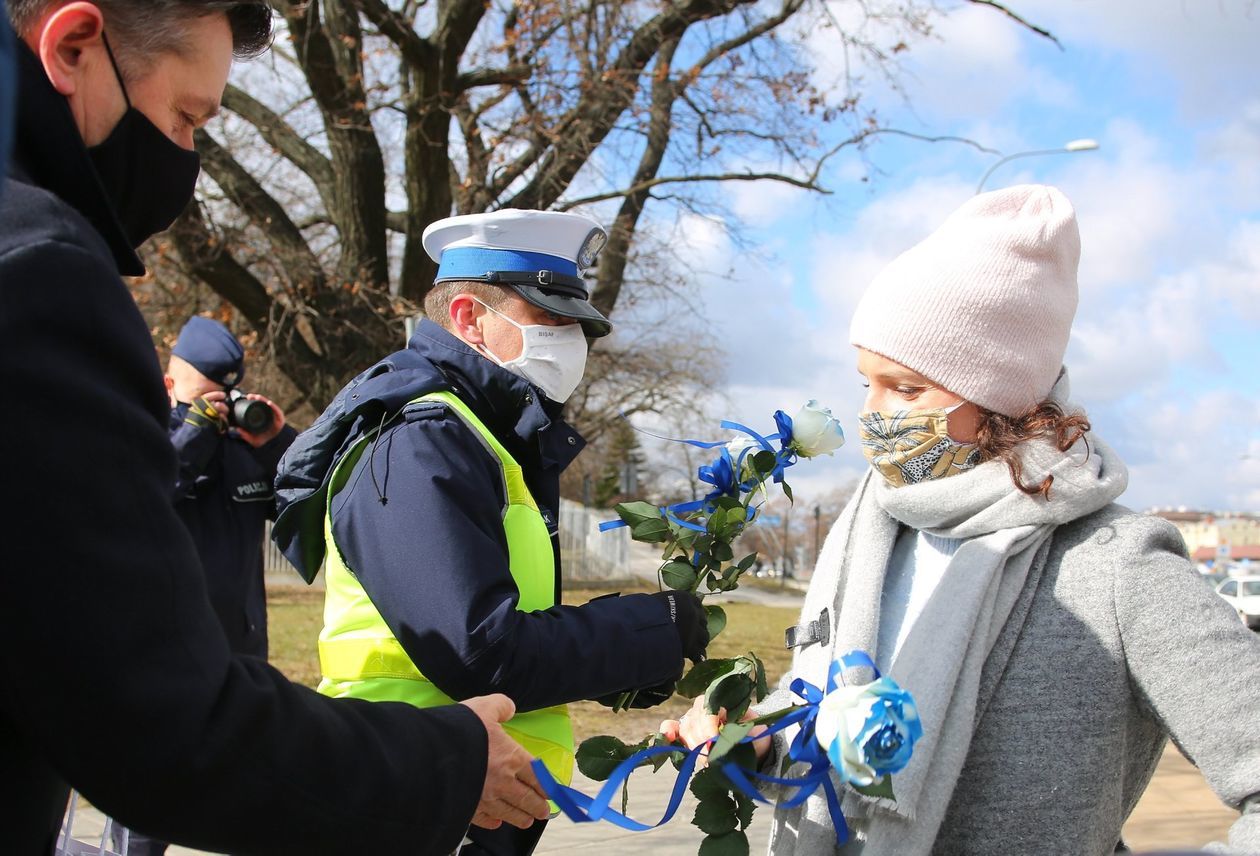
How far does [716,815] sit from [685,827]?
11.9 feet

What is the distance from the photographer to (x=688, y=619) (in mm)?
2293

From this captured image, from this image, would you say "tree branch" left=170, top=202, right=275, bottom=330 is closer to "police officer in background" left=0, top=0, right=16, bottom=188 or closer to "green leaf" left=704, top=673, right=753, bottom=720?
"green leaf" left=704, top=673, right=753, bottom=720

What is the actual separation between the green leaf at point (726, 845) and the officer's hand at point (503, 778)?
0.30 m

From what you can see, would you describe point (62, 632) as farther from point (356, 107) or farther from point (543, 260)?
point (356, 107)

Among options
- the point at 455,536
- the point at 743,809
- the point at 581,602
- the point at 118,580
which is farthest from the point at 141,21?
the point at 581,602

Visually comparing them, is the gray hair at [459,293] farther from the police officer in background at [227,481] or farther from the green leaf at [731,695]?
the police officer in background at [227,481]

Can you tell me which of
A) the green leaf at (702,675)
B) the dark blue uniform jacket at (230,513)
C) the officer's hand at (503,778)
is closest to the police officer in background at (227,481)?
the dark blue uniform jacket at (230,513)

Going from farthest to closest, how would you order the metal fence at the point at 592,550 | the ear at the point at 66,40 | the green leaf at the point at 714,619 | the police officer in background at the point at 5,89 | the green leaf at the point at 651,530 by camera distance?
the metal fence at the point at 592,550, the green leaf at the point at 714,619, the green leaf at the point at 651,530, the ear at the point at 66,40, the police officer in background at the point at 5,89

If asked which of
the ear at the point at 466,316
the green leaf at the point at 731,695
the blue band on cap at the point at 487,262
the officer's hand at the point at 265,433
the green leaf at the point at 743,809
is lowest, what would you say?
the officer's hand at the point at 265,433

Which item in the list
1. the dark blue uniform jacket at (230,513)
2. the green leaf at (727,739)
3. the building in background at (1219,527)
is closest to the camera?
the green leaf at (727,739)

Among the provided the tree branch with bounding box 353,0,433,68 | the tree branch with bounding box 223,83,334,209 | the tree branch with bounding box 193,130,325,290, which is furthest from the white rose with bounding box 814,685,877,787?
the tree branch with bounding box 223,83,334,209

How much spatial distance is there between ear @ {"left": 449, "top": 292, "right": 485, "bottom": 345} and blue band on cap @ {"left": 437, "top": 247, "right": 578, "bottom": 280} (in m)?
0.05

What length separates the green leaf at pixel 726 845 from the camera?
6.34ft

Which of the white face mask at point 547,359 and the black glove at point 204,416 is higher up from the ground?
the white face mask at point 547,359
